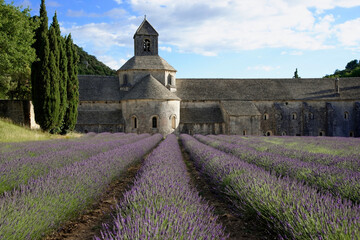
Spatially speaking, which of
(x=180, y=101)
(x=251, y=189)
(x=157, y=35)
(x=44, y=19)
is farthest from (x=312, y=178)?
(x=157, y=35)

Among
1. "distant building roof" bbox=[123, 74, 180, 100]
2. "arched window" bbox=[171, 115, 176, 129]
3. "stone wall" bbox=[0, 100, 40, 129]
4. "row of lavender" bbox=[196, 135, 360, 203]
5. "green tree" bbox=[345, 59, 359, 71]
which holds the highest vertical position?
"green tree" bbox=[345, 59, 359, 71]

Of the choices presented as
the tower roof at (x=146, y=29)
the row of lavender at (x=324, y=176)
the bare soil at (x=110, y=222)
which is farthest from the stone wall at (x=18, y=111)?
the row of lavender at (x=324, y=176)

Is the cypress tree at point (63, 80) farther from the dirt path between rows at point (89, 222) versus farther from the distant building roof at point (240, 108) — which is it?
the dirt path between rows at point (89, 222)

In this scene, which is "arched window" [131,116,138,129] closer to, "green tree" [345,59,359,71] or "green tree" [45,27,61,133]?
"green tree" [45,27,61,133]

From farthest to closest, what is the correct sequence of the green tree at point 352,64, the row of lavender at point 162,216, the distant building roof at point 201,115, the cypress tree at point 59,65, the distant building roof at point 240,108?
the green tree at point 352,64, the distant building roof at point 201,115, the distant building roof at point 240,108, the cypress tree at point 59,65, the row of lavender at point 162,216

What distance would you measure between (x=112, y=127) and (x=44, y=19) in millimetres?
12888

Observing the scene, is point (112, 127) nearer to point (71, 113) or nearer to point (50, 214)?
point (71, 113)

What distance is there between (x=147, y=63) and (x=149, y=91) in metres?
5.28

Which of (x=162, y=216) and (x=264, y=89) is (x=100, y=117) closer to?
(x=264, y=89)

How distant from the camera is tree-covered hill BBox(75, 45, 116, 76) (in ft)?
234

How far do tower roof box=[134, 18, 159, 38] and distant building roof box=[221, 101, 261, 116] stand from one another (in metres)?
12.0

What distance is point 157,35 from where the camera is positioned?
116 feet

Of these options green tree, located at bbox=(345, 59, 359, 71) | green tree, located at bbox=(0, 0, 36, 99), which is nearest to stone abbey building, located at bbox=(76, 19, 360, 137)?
green tree, located at bbox=(0, 0, 36, 99)

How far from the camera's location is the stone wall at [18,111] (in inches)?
837
